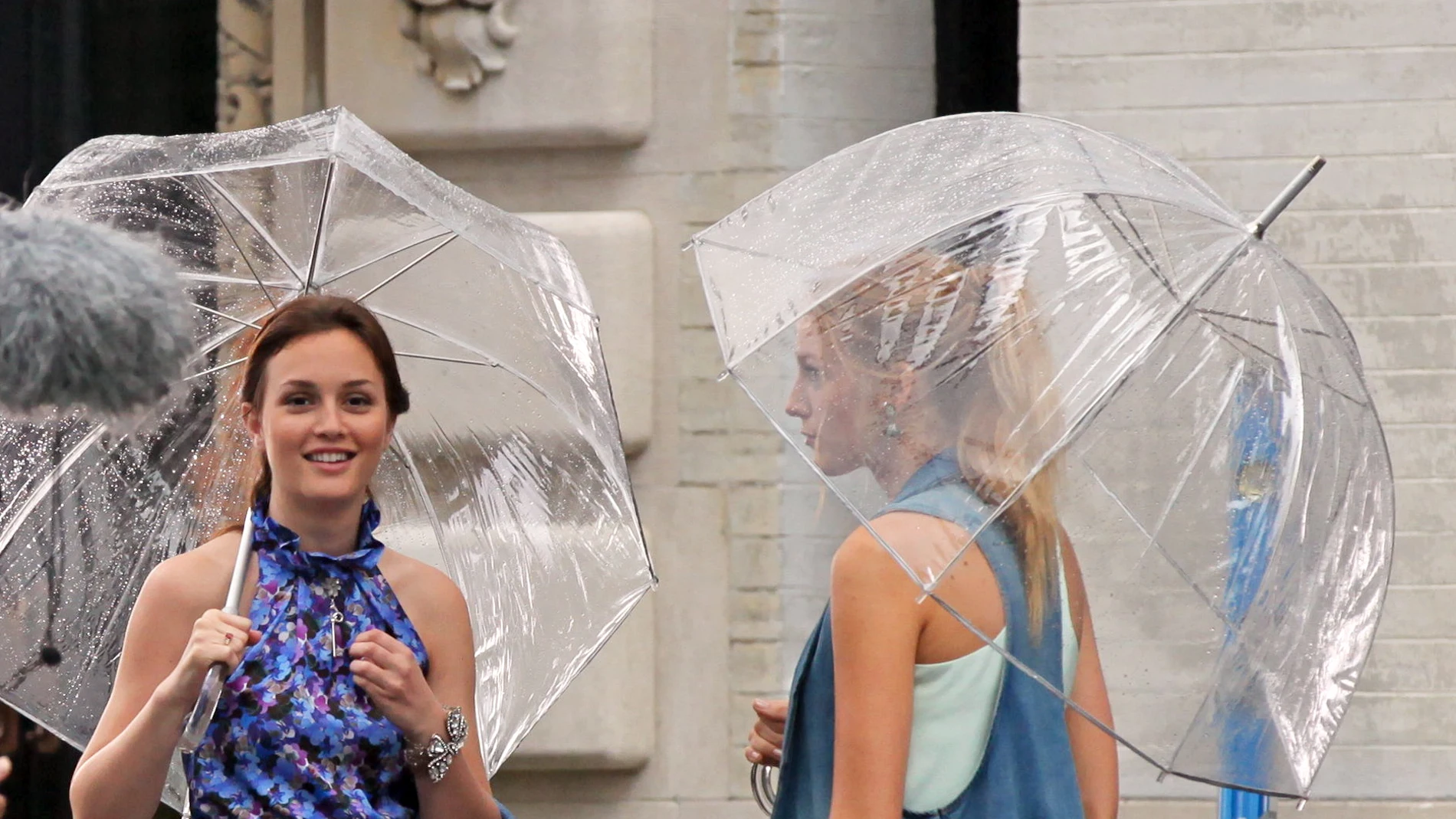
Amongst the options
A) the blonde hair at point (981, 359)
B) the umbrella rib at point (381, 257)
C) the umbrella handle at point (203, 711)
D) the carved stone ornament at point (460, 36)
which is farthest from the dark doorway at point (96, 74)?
the blonde hair at point (981, 359)

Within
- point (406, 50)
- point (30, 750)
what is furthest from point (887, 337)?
point (30, 750)

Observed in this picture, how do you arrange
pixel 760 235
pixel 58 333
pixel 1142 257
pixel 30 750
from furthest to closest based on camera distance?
pixel 30 750, pixel 760 235, pixel 1142 257, pixel 58 333

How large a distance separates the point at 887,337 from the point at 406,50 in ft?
9.57

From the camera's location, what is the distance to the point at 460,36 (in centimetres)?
497

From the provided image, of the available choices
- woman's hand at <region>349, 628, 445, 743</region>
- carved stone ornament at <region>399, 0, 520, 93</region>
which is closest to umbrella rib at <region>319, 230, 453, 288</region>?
woman's hand at <region>349, 628, 445, 743</region>

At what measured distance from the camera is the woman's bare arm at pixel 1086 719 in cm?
255

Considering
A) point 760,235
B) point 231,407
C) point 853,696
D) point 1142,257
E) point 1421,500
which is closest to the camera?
point 853,696

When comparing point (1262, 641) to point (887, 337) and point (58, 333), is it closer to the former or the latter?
point (887, 337)

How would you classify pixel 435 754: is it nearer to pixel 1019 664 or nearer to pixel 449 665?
pixel 449 665

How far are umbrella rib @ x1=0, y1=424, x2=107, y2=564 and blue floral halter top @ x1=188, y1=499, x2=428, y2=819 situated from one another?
0.47 metres

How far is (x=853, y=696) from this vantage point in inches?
94.4

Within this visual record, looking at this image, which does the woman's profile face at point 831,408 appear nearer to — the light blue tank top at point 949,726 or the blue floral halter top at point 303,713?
the light blue tank top at point 949,726

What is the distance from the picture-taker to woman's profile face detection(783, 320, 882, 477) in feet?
8.21

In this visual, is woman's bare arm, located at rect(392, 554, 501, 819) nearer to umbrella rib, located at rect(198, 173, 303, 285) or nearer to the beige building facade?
umbrella rib, located at rect(198, 173, 303, 285)
